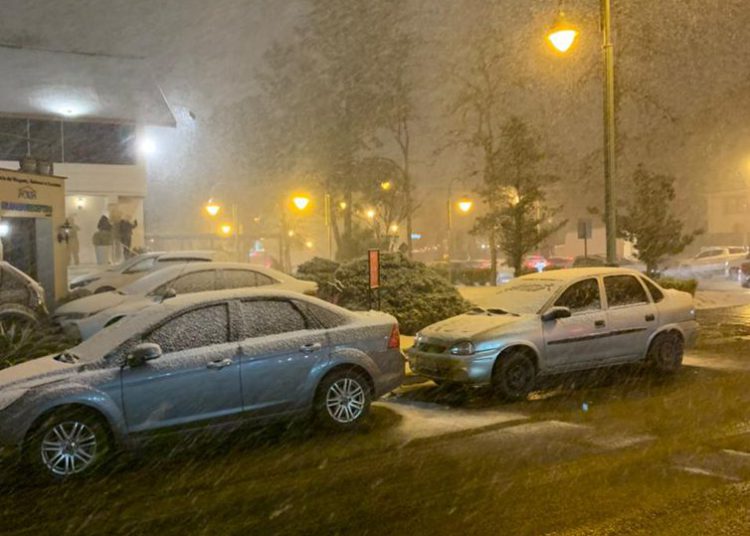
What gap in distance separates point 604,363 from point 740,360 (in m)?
3.28

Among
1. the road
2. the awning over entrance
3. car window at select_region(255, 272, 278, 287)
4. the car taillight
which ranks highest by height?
the awning over entrance

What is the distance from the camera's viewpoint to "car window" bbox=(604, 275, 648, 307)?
30.5ft

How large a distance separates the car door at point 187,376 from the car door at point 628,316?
16.1 feet

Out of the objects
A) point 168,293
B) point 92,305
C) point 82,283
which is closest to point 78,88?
point 82,283

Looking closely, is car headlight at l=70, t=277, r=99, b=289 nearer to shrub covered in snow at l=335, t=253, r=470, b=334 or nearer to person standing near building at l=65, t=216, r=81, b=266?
person standing near building at l=65, t=216, r=81, b=266

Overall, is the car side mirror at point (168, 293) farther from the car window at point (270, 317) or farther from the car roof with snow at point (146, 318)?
the car window at point (270, 317)

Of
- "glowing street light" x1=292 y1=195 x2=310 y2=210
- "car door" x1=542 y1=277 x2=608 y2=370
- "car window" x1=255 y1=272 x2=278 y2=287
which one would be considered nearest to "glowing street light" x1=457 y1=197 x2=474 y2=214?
"glowing street light" x1=292 y1=195 x2=310 y2=210

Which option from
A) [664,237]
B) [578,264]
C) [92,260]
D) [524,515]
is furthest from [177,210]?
[524,515]

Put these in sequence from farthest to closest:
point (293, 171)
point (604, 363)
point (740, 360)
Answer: point (293, 171)
point (740, 360)
point (604, 363)

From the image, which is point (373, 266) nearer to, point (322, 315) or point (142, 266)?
point (322, 315)

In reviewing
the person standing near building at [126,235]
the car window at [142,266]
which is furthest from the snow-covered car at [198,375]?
the person standing near building at [126,235]

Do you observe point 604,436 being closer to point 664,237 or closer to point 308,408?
point 308,408

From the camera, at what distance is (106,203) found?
25375 millimetres

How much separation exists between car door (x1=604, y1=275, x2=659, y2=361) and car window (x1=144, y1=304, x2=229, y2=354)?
16.0 ft
